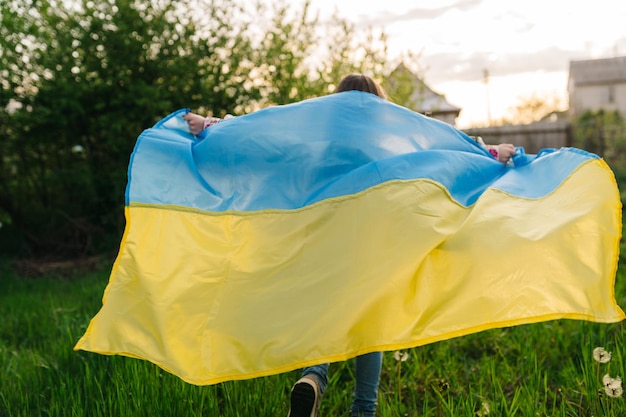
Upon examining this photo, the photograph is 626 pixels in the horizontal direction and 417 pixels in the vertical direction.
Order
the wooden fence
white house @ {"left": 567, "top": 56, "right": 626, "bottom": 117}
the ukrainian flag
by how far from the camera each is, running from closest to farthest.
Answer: the ukrainian flag → the wooden fence → white house @ {"left": 567, "top": 56, "right": 626, "bottom": 117}

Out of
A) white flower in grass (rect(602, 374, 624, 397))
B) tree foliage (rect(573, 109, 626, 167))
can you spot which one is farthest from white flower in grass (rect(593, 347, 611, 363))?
tree foliage (rect(573, 109, 626, 167))

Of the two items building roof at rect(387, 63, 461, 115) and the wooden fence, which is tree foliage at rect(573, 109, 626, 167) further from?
building roof at rect(387, 63, 461, 115)

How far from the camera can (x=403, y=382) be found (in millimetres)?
3268

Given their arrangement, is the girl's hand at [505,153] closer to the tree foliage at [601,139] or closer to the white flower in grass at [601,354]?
the white flower in grass at [601,354]

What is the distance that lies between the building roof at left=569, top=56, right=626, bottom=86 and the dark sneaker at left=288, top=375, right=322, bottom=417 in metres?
38.5

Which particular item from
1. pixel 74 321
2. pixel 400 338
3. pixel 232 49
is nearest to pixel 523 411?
pixel 400 338

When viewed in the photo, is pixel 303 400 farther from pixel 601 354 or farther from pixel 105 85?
pixel 105 85

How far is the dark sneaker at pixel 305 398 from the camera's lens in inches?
93.4

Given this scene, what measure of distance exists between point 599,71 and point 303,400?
1544 inches

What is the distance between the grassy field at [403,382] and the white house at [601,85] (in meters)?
35.5

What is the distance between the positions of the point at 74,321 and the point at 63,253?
379 cm

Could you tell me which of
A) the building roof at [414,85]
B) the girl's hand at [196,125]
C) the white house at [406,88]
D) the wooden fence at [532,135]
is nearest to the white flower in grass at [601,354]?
the girl's hand at [196,125]

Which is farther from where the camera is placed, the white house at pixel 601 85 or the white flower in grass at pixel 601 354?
the white house at pixel 601 85

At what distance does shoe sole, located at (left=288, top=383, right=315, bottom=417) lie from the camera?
2372 millimetres
